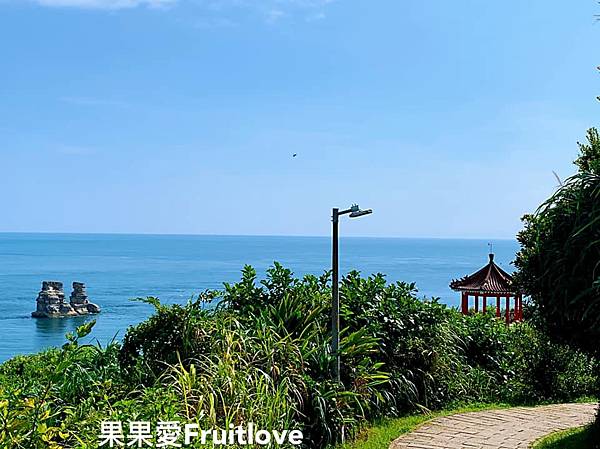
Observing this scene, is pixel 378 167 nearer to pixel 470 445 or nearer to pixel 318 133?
pixel 318 133

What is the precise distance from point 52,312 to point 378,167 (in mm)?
19011

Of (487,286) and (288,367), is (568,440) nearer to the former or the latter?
(288,367)

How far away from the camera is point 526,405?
7605mm

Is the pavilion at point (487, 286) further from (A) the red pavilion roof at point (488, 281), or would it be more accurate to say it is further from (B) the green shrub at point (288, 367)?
(B) the green shrub at point (288, 367)

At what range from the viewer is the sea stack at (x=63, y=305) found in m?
29.1

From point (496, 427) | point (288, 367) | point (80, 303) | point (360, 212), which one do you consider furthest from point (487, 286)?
point (80, 303)

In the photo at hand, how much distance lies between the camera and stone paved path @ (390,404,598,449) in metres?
5.97

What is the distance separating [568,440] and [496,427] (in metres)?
0.74

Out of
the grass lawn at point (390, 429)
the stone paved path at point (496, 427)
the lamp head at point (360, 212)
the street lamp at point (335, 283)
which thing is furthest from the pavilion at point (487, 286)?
the lamp head at point (360, 212)

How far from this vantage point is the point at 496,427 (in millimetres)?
6508

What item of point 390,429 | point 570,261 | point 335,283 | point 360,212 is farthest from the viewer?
point 390,429

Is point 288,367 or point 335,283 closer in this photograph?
point 288,367

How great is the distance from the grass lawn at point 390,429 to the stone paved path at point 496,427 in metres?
0.10

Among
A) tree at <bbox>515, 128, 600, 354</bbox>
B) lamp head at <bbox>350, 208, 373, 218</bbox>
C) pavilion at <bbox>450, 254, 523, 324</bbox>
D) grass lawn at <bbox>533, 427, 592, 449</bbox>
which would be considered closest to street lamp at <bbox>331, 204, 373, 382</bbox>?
lamp head at <bbox>350, 208, 373, 218</bbox>
